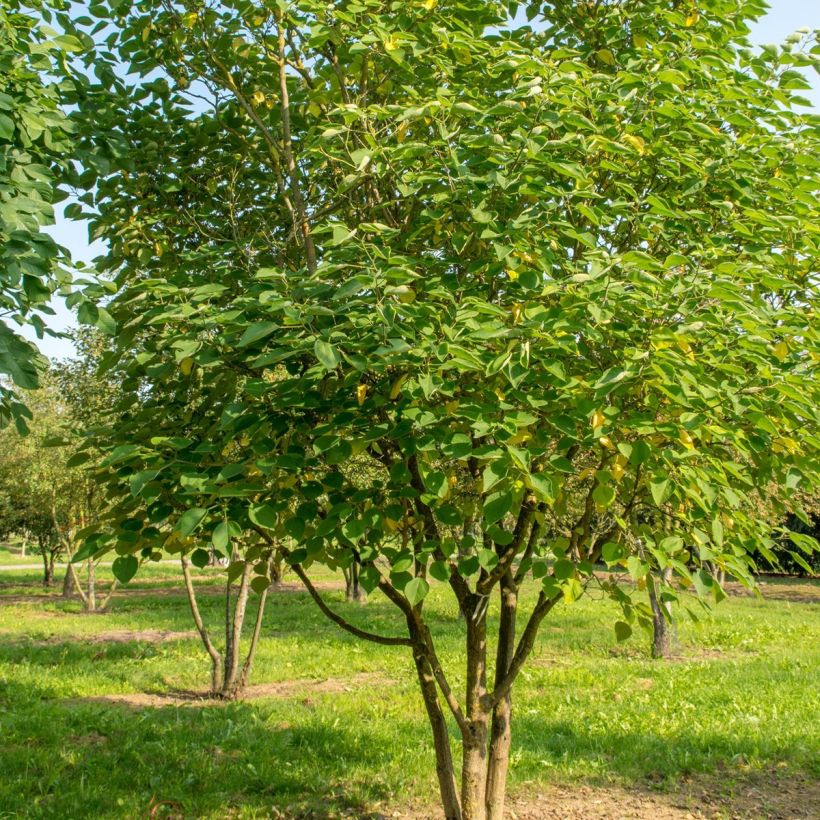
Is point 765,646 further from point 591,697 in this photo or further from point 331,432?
point 331,432

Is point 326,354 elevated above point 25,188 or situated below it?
below

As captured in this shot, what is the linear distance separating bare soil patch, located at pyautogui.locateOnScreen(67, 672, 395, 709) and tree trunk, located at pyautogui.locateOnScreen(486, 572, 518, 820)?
505 centimetres

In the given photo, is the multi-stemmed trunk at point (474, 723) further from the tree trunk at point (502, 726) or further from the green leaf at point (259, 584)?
the green leaf at point (259, 584)

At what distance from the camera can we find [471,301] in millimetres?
3111

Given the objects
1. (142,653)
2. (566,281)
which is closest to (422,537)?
(566,281)

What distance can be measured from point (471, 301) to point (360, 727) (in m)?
6.33

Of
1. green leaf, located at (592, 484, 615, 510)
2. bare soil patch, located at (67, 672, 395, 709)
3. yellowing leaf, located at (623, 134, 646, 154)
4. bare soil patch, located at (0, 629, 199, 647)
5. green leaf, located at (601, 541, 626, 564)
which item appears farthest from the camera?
bare soil patch, located at (0, 629, 199, 647)

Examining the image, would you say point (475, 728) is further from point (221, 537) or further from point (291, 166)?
point (291, 166)

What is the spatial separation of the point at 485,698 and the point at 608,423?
8.14 ft

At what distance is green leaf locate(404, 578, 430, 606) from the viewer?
3.18 m

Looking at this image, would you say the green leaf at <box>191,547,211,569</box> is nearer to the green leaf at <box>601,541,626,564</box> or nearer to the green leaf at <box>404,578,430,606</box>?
the green leaf at <box>404,578,430,606</box>

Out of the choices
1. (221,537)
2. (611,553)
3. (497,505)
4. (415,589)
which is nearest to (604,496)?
(611,553)

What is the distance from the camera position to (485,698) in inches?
187

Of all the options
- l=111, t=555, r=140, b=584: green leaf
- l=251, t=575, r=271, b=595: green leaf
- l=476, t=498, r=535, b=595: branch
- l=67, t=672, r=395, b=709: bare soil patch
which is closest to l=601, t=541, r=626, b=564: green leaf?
l=476, t=498, r=535, b=595: branch
